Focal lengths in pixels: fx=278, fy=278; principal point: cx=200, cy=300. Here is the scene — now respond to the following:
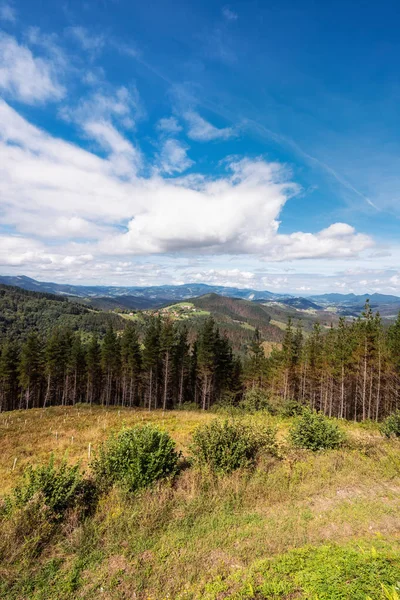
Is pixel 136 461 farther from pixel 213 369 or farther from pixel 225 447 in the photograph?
pixel 213 369

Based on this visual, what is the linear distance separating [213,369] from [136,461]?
39.8m

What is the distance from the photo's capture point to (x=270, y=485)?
9.02 m

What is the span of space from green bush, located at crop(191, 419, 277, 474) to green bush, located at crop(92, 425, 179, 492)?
1.18m

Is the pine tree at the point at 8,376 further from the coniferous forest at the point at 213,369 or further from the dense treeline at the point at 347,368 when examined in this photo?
the dense treeline at the point at 347,368

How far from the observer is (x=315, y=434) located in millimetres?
12320

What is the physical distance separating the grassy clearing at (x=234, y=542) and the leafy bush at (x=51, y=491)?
0.56 meters

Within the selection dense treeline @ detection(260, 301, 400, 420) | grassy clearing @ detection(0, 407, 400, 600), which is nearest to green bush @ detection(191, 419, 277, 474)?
grassy clearing @ detection(0, 407, 400, 600)

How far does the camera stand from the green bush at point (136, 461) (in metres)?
8.58

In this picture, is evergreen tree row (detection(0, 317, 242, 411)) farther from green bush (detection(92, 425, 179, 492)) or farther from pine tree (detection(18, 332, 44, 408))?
green bush (detection(92, 425, 179, 492))

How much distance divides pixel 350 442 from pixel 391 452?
1.67 meters

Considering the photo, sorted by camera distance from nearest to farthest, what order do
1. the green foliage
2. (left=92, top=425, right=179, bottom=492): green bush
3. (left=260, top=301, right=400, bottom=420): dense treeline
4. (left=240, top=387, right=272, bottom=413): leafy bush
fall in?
the green foliage < (left=92, top=425, right=179, bottom=492): green bush < (left=240, top=387, right=272, bottom=413): leafy bush < (left=260, top=301, right=400, bottom=420): dense treeline

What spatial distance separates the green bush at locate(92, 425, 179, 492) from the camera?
28.1ft

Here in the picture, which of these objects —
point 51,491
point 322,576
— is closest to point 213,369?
point 51,491

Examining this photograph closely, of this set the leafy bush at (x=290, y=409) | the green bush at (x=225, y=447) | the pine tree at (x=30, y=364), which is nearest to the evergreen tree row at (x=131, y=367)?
the pine tree at (x=30, y=364)
